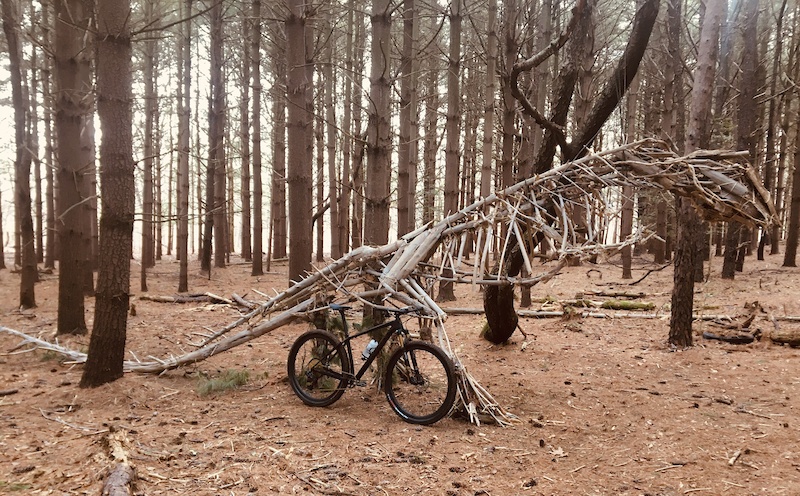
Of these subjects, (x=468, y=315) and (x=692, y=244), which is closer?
(x=692, y=244)

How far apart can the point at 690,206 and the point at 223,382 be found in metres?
6.90

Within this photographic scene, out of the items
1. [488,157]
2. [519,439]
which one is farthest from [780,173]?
[519,439]

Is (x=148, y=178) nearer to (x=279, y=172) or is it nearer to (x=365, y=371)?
(x=279, y=172)

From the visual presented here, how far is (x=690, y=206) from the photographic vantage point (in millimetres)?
7176

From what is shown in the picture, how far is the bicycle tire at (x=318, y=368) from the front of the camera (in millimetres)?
5133

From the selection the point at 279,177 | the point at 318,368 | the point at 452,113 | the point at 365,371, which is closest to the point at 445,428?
the point at 365,371

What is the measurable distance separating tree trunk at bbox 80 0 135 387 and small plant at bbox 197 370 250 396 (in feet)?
3.22

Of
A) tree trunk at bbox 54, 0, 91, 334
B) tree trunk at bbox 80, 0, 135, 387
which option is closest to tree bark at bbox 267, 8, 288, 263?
tree trunk at bbox 54, 0, 91, 334

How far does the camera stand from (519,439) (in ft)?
14.7

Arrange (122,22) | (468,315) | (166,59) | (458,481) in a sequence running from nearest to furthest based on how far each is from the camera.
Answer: (458,481) < (122,22) < (468,315) < (166,59)

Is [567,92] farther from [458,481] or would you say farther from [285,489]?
[285,489]

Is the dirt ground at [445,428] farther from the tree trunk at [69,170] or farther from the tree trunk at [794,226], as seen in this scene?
the tree trunk at [794,226]

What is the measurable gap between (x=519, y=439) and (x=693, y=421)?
1836 mm

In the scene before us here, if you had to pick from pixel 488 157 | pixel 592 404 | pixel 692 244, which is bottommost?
pixel 592 404
